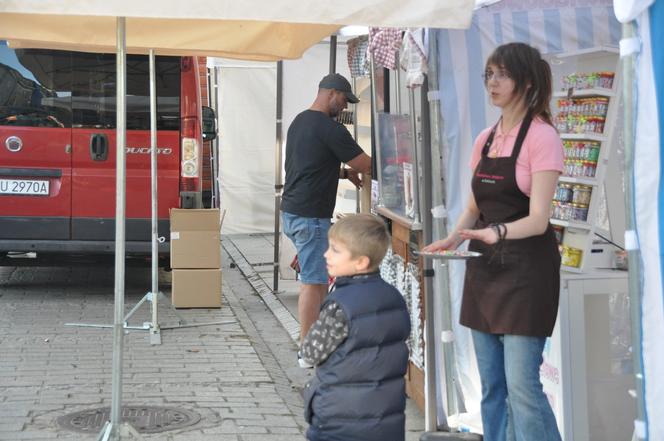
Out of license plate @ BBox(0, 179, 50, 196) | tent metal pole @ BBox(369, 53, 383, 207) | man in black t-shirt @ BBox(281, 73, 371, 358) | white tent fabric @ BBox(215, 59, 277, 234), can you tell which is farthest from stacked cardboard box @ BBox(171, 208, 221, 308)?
white tent fabric @ BBox(215, 59, 277, 234)

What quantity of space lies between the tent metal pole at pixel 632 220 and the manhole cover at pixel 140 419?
2955 millimetres

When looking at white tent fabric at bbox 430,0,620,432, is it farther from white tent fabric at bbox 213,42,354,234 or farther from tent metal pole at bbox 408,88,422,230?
white tent fabric at bbox 213,42,354,234

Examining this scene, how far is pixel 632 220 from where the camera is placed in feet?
12.0

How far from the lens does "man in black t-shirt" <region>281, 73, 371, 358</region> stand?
7.07 metres

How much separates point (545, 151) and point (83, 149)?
653 centimetres

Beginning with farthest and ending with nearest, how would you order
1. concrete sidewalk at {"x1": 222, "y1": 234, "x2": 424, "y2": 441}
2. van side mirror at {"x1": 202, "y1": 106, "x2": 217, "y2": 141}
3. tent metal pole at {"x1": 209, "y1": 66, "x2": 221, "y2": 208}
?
tent metal pole at {"x1": 209, "y1": 66, "x2": 221, "y2": 208} < van side mirror at {"x1": 202, "y1": 106, "x2": 217, "y2": 141} < concrete sidewalk at {"x1": 222, "y1": 234, "x2": 424, "y2": 441}

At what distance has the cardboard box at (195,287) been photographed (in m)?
9.70

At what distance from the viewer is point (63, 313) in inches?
377

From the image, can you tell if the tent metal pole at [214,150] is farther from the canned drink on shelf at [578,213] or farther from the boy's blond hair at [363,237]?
the boy's blond hair at [363,237]

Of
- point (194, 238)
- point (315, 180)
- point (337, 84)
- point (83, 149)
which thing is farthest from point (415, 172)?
point (83, 149)

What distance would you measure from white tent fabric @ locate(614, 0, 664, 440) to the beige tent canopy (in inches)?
35.2

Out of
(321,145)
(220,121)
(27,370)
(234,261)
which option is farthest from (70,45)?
(220,121)

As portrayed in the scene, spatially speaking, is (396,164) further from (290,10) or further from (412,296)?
(290,10)

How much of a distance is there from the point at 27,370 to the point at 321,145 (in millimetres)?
2491
